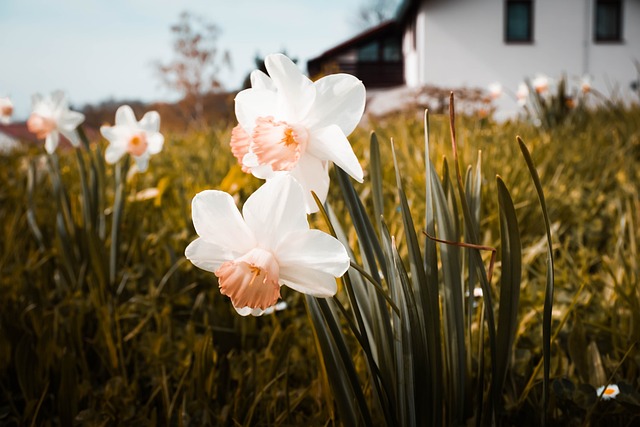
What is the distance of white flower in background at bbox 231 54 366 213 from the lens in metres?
0.58

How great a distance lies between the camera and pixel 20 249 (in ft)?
6.13

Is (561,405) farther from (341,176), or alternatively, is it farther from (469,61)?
(469,61)

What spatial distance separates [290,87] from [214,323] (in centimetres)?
78

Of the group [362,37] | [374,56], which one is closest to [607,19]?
[374,56]

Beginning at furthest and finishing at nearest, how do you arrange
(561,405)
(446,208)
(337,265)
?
(561,405) < (446,208) < (337,265)

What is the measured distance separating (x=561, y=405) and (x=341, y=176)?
0.53 meters

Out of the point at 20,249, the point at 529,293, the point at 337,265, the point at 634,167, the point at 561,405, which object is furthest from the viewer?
the point at 634,167

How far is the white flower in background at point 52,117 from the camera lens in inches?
62.6

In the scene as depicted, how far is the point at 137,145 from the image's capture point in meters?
1.62

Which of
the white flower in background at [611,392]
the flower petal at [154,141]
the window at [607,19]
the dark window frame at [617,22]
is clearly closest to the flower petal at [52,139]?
the flower petal at [154,141]

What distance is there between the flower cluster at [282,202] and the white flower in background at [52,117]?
1.16 m

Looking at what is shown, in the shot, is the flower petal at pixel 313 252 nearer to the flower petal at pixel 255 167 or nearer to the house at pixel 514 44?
the flower petal at pixel 255 167

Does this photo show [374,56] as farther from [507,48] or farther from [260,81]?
[260,81]

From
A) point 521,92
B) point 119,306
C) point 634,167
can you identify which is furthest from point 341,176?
point 521,92
